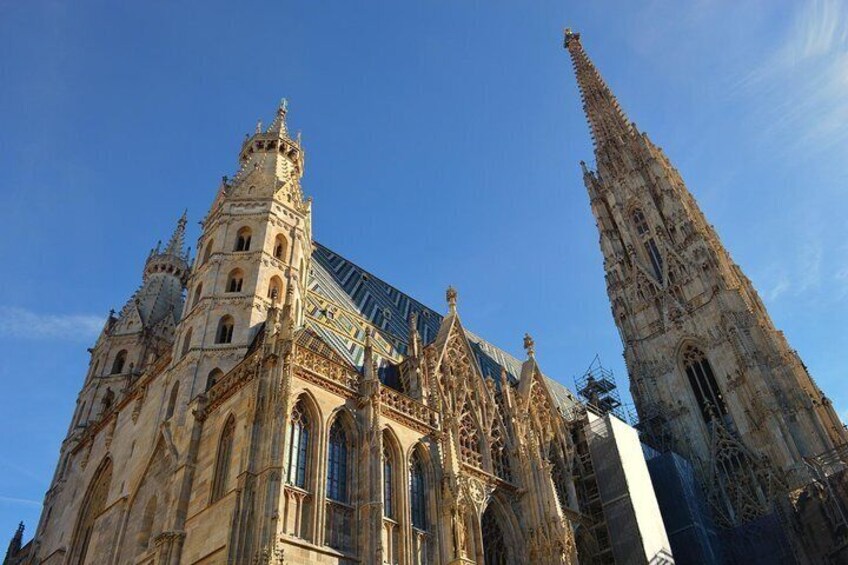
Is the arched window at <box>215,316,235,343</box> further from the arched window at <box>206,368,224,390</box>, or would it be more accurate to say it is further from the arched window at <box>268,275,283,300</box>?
the arched window at <box>268,275,283,300</box>

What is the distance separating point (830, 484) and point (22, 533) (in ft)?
107

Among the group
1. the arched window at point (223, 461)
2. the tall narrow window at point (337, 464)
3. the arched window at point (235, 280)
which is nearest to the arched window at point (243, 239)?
the arched window at point (235, 280)

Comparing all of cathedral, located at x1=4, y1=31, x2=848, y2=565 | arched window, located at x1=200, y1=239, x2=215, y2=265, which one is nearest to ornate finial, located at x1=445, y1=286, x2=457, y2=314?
cathedral, located at x1=4, y1=31, x2=848, y2=565

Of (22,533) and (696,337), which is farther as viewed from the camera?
(696,337)

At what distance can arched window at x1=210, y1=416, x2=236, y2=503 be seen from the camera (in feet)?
54.3

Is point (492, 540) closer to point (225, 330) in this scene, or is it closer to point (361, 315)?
point (361, 315)

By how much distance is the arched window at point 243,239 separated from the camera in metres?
24.0

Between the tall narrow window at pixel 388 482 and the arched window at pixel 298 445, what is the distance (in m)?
2.48

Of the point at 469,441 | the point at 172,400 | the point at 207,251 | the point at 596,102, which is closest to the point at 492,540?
the point at 469,441

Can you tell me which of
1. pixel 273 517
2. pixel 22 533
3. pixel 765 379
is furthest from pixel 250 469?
pixel 765 379

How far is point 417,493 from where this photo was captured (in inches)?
757

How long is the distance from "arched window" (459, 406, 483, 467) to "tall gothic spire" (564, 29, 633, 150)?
104ft

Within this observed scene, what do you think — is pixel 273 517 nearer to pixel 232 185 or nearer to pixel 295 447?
pixel 295 447

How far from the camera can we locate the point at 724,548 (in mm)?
27719
